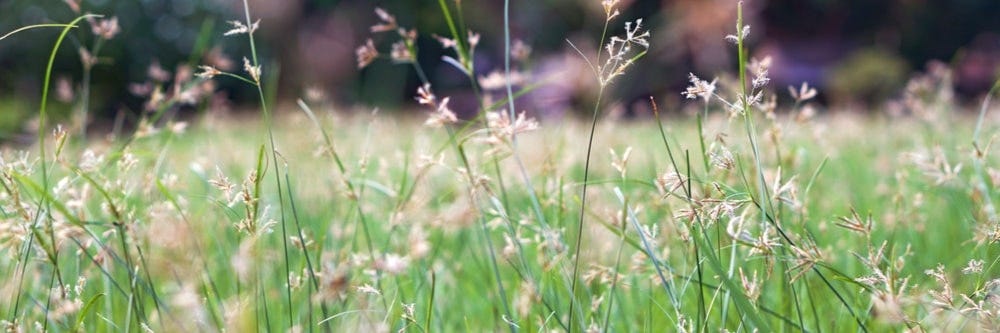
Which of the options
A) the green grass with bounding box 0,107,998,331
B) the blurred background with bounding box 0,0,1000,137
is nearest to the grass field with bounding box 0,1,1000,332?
the green grass with bounding box 0,107,998,331

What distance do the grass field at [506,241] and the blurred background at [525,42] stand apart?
11.1m

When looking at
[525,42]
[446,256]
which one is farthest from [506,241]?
[525,42]

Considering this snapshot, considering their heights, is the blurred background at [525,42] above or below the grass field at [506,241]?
below

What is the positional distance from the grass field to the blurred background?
11122 mm

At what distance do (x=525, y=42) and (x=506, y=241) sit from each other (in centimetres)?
1239

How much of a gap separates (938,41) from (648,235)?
57.2 ft

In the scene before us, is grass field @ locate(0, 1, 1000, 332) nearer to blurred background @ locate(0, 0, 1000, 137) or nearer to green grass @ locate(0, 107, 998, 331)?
green grass @ locate(0, 107, 998, 331)

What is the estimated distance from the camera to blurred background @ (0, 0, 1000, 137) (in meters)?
14.4

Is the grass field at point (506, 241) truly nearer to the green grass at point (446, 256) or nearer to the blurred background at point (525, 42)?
the green grass at point (446, 256)

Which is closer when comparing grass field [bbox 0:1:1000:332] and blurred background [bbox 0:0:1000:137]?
grass field [bbox 0:1:1000:332]

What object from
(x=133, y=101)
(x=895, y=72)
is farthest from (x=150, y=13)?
(x=895, y=72)

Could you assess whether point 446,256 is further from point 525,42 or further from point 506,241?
point 525,42

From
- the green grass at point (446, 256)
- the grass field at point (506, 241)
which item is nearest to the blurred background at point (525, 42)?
the green grass at point (446, 256)

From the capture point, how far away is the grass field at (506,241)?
106 cm
